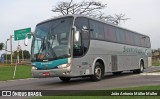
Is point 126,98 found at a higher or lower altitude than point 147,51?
lower

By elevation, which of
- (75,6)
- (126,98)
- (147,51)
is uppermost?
(75,6)

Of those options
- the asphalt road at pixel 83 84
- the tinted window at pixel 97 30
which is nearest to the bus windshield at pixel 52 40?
the asphalt road at pixel 83 84

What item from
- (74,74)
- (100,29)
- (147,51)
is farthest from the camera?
(147,51)

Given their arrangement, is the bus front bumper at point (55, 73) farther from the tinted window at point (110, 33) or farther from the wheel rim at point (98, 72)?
the tinted window at point (110, 33)

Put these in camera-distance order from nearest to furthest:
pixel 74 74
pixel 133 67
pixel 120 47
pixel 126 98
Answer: pixel 126 98
pixel 74 74
pixel 120 47
pixel 133 67

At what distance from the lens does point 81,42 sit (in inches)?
661

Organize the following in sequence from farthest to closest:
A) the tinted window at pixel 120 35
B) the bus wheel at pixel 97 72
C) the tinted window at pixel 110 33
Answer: the tinted window at pixel 120 35
the tinted window at pixel 110 33
the bus wheel at pixel 97 72

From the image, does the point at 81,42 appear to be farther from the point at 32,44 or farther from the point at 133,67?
the point at 133,67

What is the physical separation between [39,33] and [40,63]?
1673mm

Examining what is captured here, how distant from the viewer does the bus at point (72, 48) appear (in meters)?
15.9

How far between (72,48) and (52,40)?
3.54ft

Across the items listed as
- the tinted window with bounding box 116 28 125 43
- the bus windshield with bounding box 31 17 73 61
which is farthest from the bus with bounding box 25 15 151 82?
the tinted window with bounding box 116 28 125 43

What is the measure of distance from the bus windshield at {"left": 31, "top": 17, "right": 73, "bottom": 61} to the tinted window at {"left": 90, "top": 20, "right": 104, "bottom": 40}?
2.06m

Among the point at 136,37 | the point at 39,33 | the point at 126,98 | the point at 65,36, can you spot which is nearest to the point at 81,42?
the point at 65,36
